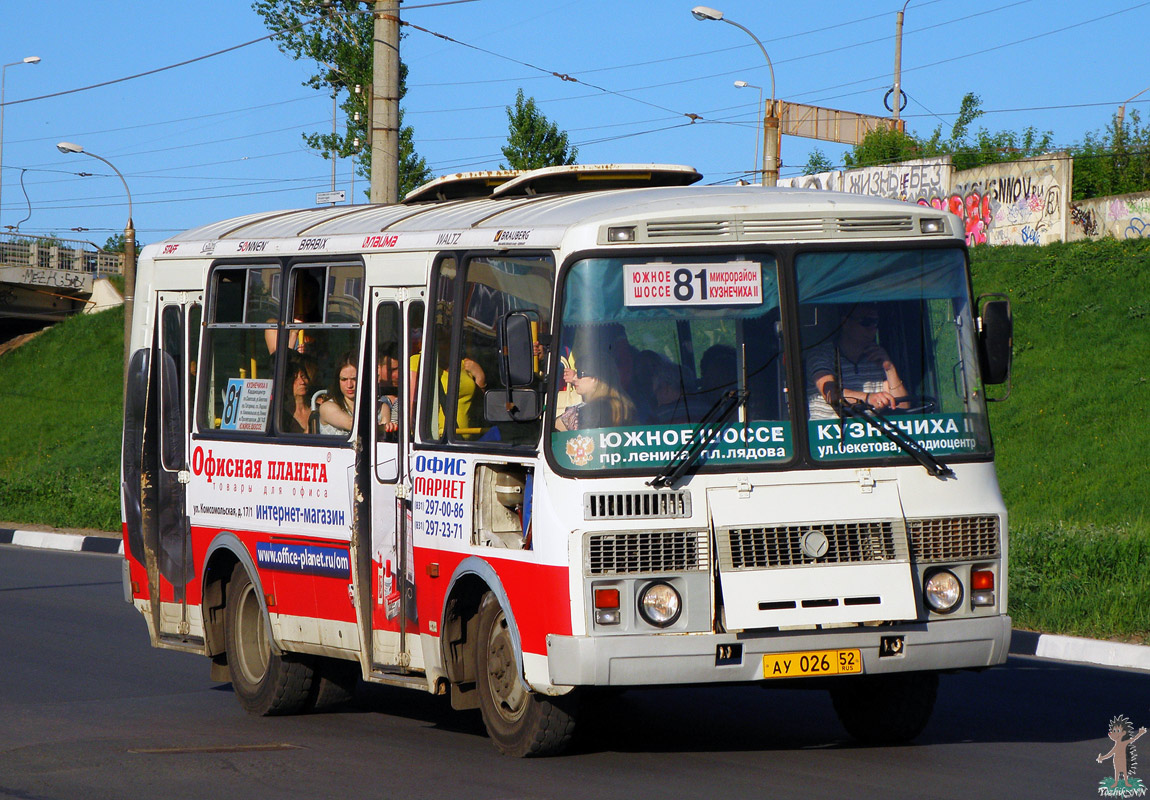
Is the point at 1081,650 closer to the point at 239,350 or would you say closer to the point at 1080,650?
the point at 1080,650

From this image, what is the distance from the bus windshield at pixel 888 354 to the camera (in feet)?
23.9

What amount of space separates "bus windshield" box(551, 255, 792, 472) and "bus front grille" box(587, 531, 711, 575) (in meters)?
0.31

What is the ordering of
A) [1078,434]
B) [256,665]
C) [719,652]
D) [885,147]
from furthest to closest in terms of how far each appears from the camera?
[885,147], [1078,434], [256,665], [719,652]

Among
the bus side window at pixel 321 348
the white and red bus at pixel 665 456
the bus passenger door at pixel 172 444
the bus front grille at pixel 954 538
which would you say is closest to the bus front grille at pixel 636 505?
the white and red bus at pixel 665 456

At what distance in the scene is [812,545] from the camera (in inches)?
279

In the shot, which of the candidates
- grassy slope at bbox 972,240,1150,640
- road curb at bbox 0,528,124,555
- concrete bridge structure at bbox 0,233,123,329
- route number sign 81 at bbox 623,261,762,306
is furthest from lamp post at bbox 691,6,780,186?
concrete bridge structure at bbox 0,233,123,329

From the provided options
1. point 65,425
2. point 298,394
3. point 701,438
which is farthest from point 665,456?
point 65,425

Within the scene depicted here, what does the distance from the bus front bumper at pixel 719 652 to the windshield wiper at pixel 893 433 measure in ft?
2.28

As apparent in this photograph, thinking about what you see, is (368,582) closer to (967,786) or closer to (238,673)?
(238,673)

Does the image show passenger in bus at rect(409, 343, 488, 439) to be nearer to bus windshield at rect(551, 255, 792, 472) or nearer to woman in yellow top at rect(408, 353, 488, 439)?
woman in yellow top at rect(408, 353, 488, 439)

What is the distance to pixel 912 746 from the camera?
794 cm

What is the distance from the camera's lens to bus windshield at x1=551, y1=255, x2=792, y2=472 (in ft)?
23.2

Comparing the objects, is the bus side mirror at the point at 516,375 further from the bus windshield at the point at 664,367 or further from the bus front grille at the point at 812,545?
the bus front grille at the point at 812,545

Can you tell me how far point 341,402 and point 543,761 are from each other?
2.42 meters
